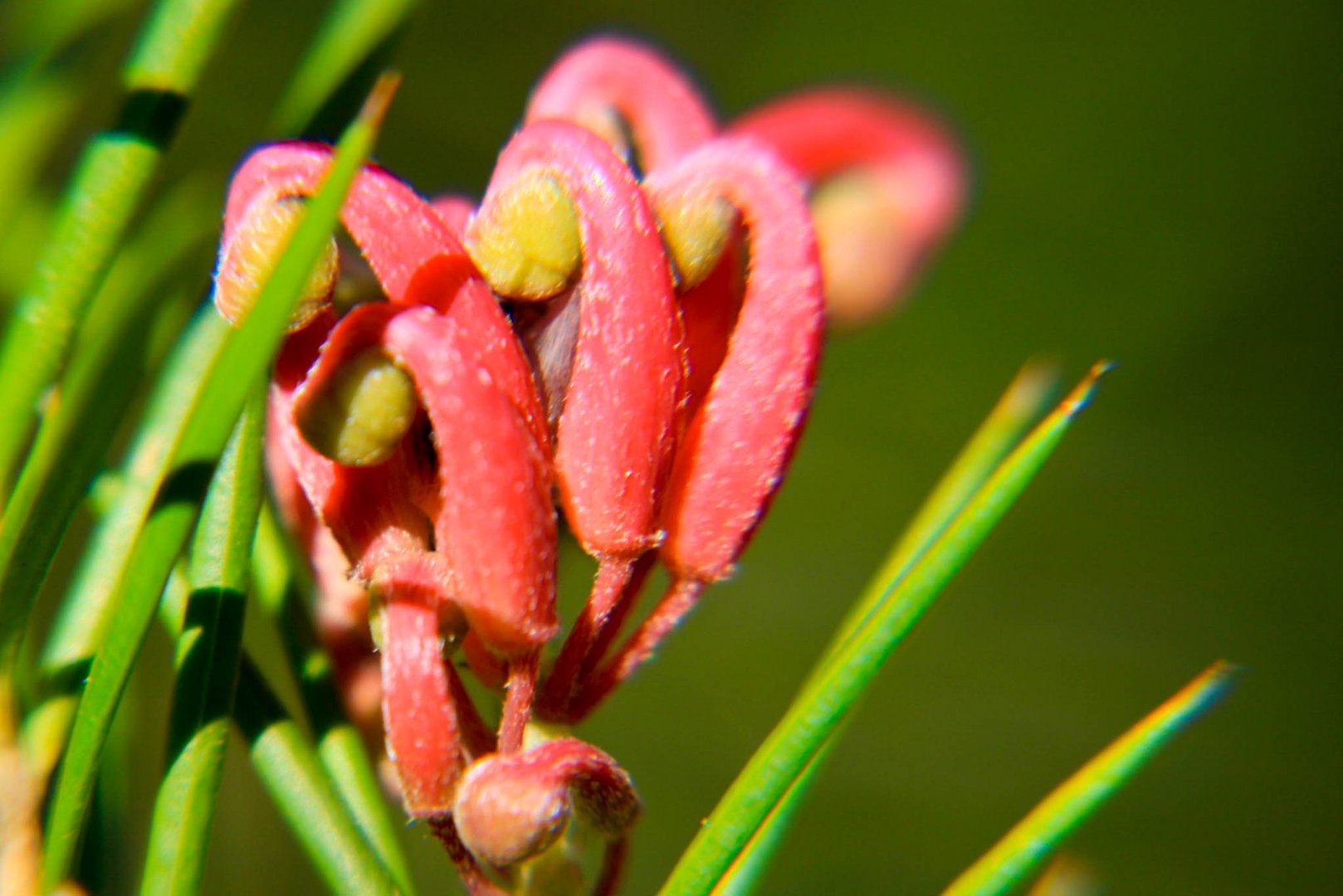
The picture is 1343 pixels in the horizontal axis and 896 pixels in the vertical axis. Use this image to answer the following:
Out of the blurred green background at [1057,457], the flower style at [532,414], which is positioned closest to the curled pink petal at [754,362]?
the flower style at [532,414]

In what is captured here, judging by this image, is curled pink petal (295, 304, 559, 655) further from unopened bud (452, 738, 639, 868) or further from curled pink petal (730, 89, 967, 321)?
curled pink petal (730, 89, 967, 321)

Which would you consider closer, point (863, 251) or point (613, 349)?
point (613, 349)

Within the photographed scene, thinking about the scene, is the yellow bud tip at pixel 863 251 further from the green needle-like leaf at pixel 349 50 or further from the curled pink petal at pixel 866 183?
the green needle-like leaf at pixel 349 50

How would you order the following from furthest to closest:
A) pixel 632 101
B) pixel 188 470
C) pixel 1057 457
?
pixel 1057 457 < pixel 632 101 < pixel 188 470

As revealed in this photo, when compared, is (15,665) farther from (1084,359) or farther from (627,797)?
(1084,359)

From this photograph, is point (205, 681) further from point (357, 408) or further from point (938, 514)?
point (938, 514)

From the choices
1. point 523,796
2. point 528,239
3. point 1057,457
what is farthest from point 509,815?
point 1057,457
